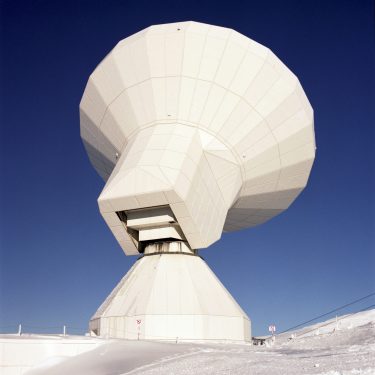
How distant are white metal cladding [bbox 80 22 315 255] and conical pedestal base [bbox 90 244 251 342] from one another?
127 centimetres

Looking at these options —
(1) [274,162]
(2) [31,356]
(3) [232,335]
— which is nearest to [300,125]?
(1) [274,162]

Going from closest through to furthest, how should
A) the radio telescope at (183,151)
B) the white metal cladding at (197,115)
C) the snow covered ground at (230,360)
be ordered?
the snow covered ground at (230,360) < the radio telescope at (183,151) < the white metal cladding at (197,115)

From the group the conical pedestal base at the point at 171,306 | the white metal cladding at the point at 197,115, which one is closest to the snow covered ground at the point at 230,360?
the conical pedestal base at the point at 171,306

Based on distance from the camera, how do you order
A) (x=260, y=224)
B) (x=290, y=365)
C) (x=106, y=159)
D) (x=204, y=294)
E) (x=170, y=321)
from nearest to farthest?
(x=290, y=365)
(x=170, y=321)
(x=204, y=294)
(x=106, y=159)
(x=260, y=224)

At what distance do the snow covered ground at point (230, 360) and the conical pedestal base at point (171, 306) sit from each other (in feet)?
16.1

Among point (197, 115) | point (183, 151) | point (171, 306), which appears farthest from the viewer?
point (197, 115)

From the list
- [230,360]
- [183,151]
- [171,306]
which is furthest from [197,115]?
[230,360]

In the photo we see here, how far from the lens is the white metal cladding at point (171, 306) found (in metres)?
18.5

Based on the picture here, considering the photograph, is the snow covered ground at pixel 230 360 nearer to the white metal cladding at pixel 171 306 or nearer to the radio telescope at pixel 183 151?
the white metal cladding at pixel 171 306

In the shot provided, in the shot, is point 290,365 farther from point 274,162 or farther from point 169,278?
point 274,162

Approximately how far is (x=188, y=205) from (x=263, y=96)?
19.4 ft

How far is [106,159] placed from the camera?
2397 centimetres

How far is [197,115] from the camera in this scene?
20469 millimetres

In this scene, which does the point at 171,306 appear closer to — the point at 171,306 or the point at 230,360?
the point at 171,306
